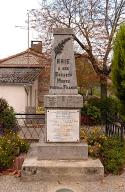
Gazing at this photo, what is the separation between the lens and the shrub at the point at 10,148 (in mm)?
8469

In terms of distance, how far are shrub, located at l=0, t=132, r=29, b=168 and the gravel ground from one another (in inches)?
20.9

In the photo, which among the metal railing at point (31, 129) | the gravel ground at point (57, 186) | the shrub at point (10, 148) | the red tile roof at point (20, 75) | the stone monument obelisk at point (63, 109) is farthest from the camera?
the red tile roof at point (20, 75)

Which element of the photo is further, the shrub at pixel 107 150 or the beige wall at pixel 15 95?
the beige wall at pixel 15 95

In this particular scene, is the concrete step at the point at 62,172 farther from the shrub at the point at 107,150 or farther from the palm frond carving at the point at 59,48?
the palm frond carving at the point at 59,48

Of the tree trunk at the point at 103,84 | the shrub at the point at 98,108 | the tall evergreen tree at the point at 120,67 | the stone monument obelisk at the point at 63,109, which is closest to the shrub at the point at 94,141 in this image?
the stone monument obelisk at the point at 63,109

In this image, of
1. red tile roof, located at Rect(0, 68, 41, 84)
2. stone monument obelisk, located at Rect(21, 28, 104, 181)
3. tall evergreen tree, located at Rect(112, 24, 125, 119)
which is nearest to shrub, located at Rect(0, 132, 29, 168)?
stone monument obelisk, located at Rect(21, 28, 104, 181)

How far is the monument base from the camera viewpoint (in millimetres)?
8562

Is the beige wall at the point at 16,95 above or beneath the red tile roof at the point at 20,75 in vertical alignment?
beneath

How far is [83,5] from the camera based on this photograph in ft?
74.1

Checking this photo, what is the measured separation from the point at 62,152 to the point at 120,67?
6.84 m

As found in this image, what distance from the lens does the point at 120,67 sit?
14.5 m

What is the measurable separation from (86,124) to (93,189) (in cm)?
1356

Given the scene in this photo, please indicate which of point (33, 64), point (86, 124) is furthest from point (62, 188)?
point (33, 64)

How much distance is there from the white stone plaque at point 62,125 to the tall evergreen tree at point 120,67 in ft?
18.9
